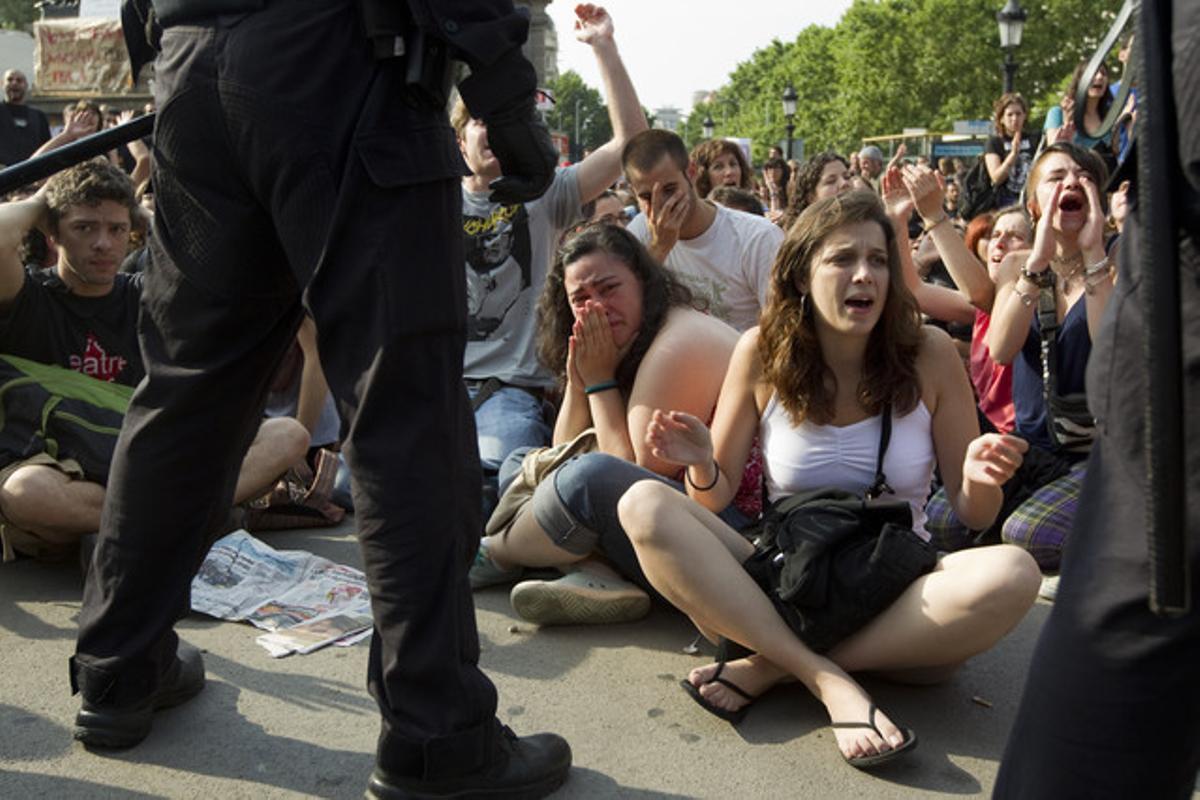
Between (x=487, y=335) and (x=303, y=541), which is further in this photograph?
(x=487, y=335)

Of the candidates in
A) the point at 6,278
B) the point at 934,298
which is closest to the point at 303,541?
the point at 6,278

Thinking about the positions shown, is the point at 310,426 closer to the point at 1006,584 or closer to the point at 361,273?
the point at 361,273

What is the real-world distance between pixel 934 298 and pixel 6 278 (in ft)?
13.1

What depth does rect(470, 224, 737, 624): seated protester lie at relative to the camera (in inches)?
146

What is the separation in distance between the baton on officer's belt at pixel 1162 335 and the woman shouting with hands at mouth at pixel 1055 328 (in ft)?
9.23

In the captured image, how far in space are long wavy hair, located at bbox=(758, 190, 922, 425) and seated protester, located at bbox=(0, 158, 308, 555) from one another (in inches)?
73.5

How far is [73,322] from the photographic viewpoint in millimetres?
4402

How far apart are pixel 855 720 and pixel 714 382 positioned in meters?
1.39

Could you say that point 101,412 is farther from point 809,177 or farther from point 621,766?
point 809,177

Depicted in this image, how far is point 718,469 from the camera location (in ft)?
11.3

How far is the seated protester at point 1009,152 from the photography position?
1009 centimetres

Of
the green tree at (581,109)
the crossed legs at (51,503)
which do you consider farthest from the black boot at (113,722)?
the green tree at (581,109)

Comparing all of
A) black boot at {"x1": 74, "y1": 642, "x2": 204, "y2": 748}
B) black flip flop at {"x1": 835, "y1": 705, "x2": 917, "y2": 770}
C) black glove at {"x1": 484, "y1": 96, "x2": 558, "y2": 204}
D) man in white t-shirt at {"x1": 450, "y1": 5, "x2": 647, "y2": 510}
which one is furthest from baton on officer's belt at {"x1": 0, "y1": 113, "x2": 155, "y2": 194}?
man in white t-shirt at {"x1": 450, "y1": 5, "x2": 647, "y2": 510}

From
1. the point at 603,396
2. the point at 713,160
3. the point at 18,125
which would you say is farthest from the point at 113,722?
the point at 18,125
